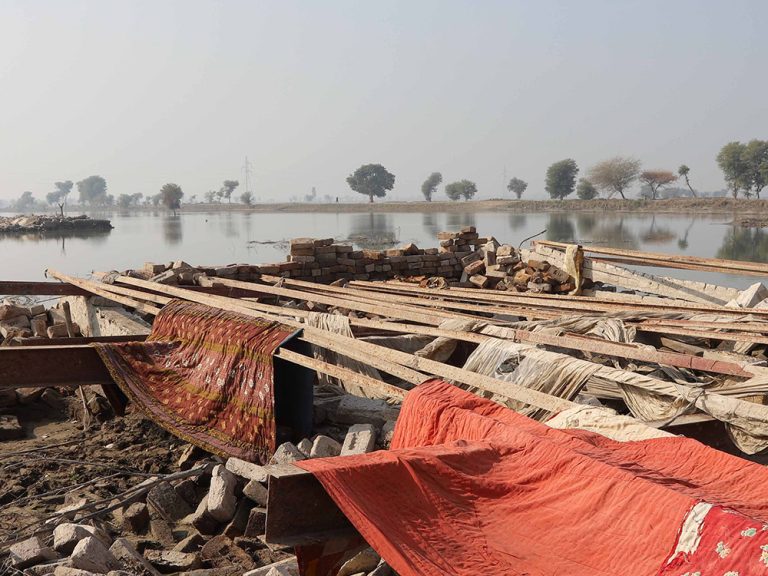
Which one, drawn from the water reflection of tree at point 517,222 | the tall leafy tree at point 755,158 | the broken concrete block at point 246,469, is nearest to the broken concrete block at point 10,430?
the broken concrete block at point 246,469

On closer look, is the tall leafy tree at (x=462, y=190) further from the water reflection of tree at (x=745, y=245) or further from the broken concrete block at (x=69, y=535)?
the broken concrete block at (x=69, y=535)

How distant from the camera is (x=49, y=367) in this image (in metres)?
5.24

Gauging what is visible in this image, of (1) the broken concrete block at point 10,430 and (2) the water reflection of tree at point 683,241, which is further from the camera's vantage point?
(2) the water reflection of tree at point 683,241

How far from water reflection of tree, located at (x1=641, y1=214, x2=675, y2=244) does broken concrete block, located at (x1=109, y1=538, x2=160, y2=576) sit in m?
30.8

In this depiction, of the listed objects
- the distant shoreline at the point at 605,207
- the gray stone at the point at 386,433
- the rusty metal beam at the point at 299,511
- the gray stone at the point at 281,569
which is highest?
the distant shoreline at the point at 605,207

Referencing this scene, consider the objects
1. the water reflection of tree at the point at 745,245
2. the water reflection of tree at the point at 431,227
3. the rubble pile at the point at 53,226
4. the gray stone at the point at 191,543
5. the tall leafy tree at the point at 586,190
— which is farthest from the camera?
the tall leafy tree at the point at 586,190

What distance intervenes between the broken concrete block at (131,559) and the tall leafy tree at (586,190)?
97.4 metres

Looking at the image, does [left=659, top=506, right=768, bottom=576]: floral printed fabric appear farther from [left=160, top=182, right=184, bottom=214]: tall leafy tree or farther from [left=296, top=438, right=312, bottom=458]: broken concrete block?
[left=160, top=182, right=184, bottom=214]: tall leafy tree

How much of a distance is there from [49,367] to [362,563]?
10.4ft

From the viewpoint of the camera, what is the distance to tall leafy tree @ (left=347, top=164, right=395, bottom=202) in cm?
12112

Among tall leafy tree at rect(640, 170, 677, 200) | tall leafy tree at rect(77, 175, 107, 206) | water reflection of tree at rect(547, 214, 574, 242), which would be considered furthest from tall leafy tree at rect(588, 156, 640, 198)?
tall leafy tree at rect(77, 175, 107, 206)

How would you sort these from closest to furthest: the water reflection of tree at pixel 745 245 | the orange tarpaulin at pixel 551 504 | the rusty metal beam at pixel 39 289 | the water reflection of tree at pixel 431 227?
the orange tarpaulin at pixel 551 504
the rusty metal beam at pixel 39 289
the water reflection of tree at pixel 745 245
the water reflection of tree at pixel 431 227

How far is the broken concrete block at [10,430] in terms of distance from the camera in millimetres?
5672

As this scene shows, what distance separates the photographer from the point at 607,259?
11.0 m
